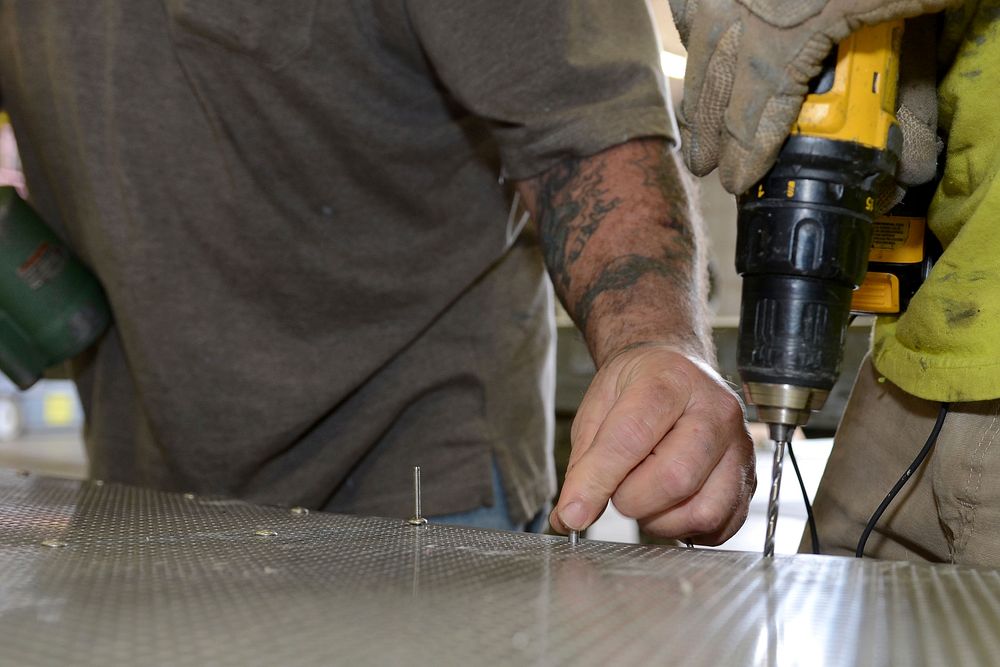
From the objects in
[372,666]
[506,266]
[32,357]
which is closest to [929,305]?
[372,666]

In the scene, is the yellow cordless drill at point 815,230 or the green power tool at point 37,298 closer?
the yellow cordless drill at point 815,230

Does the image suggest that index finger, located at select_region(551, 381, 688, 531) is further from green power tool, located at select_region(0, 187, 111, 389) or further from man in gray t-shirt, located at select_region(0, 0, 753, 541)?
green power tool, located at select_region(0, 187, 111, 389)

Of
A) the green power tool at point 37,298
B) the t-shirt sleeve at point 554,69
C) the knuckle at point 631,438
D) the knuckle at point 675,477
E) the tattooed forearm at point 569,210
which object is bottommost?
the knuckle at point 675,477

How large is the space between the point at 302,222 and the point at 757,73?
70 cm

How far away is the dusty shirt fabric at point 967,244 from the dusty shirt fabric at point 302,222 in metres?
0.39

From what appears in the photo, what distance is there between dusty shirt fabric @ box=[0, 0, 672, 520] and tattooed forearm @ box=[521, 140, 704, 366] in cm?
4

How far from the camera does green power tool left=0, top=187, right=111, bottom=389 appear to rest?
116cm

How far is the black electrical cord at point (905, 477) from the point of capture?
26.5 inches

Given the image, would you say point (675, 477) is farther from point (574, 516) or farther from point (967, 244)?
point (967, 244)

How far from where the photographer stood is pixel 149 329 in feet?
3.81

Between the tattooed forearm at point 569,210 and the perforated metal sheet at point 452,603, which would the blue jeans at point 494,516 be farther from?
the perforated metal sheet at point 452,603

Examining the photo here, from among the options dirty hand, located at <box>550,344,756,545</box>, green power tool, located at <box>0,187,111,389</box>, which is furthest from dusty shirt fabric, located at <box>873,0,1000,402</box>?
green power tool, located at <box>0,187,111,389</box>

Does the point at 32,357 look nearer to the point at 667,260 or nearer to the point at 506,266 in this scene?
the point at 506,266

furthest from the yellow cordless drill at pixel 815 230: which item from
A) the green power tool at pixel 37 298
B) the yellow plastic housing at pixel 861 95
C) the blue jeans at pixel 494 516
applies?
the green power tool at pixel 37 298
